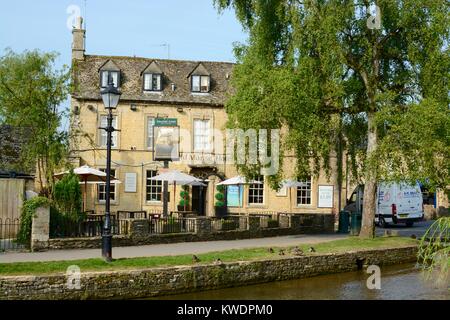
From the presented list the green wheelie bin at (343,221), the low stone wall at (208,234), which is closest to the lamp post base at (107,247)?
the low stone wall at (208,234)

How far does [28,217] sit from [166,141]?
18.6 meters

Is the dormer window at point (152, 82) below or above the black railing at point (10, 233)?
above

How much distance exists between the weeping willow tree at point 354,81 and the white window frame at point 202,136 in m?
12.6

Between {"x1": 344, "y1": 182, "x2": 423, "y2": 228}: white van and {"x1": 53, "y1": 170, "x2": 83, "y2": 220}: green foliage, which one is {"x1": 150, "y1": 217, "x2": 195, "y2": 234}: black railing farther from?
{"x1": 344, "y1": 182, "x2": 423, "y2": 228}: white van

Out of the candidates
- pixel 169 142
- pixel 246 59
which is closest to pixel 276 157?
pixel 246 59

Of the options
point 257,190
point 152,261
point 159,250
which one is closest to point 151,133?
point 257,190

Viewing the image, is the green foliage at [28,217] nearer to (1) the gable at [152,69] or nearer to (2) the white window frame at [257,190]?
(1) the gable at [152,69]

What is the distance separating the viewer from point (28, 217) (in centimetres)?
2027

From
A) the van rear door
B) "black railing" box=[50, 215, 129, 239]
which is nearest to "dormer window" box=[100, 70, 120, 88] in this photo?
"black railing" box=[50, 215, 129, 239]

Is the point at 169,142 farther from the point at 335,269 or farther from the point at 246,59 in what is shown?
the point at 335,269

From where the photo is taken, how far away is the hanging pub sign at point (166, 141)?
124 ft

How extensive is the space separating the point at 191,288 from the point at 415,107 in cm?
1017
